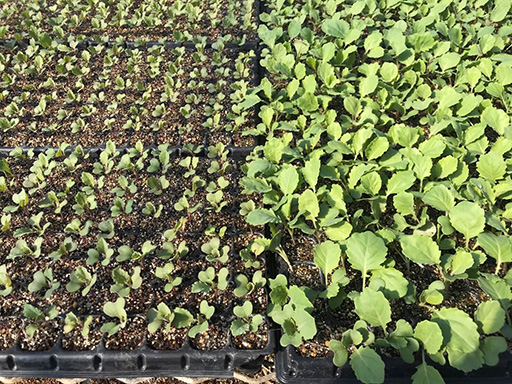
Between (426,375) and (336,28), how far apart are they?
1560 mm

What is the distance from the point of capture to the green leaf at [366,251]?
3.54ft

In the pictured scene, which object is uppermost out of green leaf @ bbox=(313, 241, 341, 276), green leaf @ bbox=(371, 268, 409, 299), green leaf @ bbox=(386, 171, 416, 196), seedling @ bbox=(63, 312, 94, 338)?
green leaf @ bbox=(386, 171, 416, 196)

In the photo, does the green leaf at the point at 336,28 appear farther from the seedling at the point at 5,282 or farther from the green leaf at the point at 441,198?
the seedling at the point at 5,282

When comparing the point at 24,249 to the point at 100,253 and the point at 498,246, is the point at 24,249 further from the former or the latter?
the point at 498,246

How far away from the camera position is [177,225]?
49.7 inches

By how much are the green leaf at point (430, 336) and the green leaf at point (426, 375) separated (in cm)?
4

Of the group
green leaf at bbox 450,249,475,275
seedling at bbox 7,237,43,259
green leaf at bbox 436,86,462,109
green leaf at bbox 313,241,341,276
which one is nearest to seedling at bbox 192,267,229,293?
green leaf at bbox 313,241,341,276

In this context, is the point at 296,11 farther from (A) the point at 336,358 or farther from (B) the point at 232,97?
(A) the point at 336,358

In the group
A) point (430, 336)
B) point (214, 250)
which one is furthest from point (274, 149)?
point (430, 336)

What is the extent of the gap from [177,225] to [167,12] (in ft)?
4.96

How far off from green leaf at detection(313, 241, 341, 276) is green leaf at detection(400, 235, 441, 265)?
184mm

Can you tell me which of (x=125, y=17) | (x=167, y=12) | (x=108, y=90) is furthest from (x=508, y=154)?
(x=125, y=17)

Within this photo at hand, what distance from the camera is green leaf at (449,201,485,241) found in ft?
3.72

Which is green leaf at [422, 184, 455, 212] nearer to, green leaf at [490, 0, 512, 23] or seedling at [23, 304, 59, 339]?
seedling at [23, 304, 59, 339]
